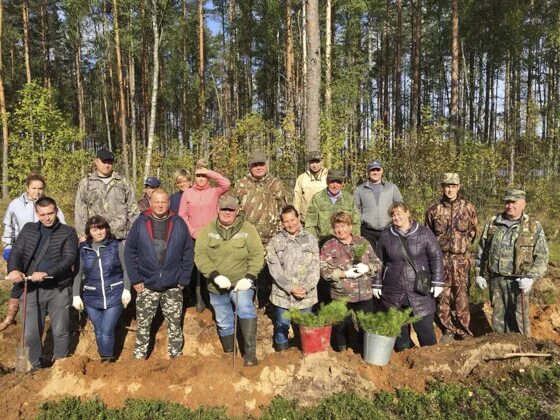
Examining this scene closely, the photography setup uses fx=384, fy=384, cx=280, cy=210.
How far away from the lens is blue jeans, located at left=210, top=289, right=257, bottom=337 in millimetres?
4180

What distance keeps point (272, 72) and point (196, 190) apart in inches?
1044

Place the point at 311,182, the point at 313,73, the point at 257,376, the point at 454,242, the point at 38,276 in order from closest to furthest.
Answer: the point at 257,376 < the point at 38,276 < the point at 454,242 < the point at 311,182 < the point at 313,73

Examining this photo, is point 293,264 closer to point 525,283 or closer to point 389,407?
point 389,407

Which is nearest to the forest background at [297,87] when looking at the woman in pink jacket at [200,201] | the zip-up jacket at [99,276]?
the woman in pink jacket at [200,201]

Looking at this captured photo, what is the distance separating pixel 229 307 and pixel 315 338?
3.62 ft

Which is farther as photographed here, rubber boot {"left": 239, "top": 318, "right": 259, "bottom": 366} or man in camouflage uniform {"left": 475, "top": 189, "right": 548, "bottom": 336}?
man in camouflage uniform {"left": 475, "top": 189, "right": 548, "bottom": 336}

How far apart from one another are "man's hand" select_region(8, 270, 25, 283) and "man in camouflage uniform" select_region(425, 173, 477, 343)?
15.6 feet

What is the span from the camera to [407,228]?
417 centimetres

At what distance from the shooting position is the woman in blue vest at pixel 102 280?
418cm

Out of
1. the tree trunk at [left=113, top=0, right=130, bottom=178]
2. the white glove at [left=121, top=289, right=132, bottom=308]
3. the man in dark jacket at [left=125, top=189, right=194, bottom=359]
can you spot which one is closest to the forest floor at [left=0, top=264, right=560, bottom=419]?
the man in dark jacket at [left=125, top=189, right=194, bottom=359]

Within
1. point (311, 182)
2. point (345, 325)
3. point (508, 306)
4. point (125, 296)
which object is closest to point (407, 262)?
point (345, 325)

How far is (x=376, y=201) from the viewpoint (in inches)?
206

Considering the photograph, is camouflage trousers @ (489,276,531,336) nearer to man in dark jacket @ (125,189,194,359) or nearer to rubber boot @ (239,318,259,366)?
rubber boot @ (239,318,259,366)

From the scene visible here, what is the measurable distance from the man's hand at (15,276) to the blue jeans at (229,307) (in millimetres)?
1915
